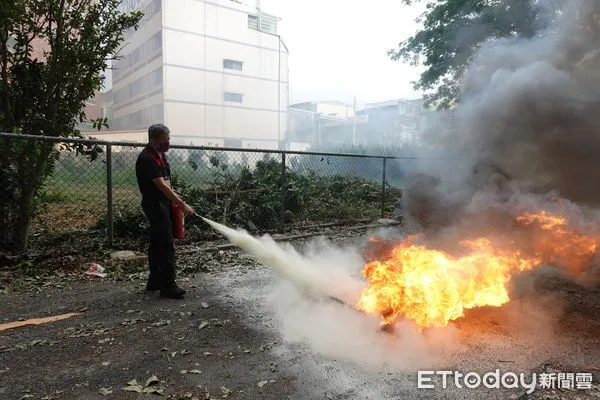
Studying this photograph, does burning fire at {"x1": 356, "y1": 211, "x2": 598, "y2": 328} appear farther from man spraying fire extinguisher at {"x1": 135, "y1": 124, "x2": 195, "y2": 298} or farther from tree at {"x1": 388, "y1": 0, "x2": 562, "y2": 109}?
tree at {"x1": 388, "y1": 0, "x2": 562, "y2": 109}

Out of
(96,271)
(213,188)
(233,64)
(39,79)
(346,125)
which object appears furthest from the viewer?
(346,125)

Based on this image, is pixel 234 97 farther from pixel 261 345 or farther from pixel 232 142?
pixel 261 345

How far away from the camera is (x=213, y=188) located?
858 cm

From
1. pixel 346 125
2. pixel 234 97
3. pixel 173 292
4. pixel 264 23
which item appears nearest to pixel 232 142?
pixel 234 97

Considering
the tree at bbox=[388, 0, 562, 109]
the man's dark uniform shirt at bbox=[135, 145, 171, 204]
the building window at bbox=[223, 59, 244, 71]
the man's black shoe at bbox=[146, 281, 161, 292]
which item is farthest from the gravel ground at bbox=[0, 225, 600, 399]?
the building window at bbox=[223, 59, 244, 71]

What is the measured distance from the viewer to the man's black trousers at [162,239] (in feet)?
14.8

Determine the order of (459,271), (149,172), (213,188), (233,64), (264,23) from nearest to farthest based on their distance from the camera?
(459,271) < (149,172) < (213,188) < (233,64) < (264,23)

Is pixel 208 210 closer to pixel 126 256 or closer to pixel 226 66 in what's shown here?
pixel 126 256

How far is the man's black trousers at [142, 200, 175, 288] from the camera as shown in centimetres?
450

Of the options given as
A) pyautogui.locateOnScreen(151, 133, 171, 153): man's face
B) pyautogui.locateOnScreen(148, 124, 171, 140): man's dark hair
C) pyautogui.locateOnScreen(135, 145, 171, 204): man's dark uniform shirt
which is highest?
pyautogui.locateOnScreen(148, 124, 171, 140): man's dark hair

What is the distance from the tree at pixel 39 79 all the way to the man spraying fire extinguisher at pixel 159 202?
2416mm

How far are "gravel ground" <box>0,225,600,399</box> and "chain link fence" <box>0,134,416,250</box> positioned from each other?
80.3 inches

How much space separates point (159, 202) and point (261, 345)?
81.2 inches

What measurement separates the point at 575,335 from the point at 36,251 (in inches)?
276
